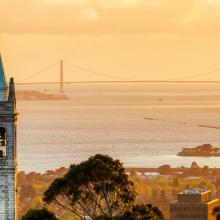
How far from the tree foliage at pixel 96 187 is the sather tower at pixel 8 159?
3.05 meters

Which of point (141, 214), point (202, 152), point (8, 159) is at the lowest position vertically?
point (141, 214)

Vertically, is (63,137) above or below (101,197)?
above

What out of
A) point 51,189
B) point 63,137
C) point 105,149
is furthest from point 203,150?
point 51,189

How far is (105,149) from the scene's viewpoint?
167 metres

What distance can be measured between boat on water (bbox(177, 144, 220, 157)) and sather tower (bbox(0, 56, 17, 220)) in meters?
120

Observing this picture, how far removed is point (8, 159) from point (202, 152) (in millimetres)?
123230

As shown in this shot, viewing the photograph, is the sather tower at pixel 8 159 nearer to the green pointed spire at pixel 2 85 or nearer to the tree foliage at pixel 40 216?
the green pointed spire at pixel 2 85

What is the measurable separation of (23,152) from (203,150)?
16.8m

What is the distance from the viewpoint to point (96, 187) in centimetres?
4338

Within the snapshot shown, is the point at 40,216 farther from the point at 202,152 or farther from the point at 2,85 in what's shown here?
the point at 202,152

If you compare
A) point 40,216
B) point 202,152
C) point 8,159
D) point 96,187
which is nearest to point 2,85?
point 8,159

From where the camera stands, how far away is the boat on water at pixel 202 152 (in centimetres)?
16225

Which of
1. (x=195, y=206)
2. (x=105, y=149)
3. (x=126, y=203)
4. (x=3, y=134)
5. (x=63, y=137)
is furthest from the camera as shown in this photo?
(x=63, y=137)

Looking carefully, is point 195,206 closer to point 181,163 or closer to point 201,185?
point 201,185
